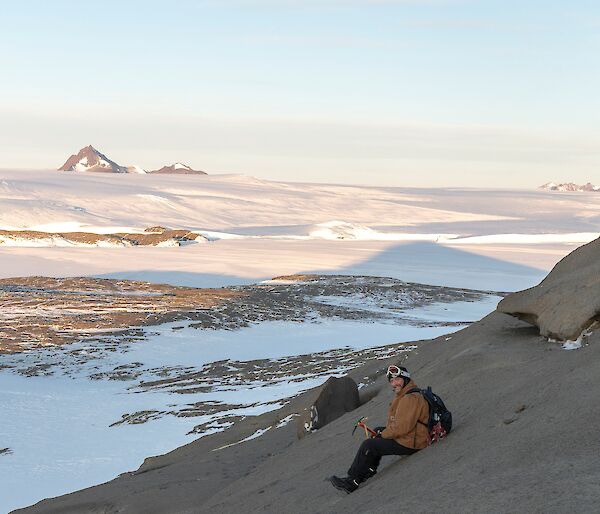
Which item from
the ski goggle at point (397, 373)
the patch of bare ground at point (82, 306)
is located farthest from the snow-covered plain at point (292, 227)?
the ski goggle at point (397, 373)

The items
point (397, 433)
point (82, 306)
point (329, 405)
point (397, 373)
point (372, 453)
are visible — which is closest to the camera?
point (397, 373)

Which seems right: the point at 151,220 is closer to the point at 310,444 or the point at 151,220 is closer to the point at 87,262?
the point at 87,262

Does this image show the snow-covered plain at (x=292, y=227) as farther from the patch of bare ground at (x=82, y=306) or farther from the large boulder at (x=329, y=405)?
the large boulder at (x=329, y=405)

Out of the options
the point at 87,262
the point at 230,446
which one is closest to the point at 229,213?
the point at 87,262

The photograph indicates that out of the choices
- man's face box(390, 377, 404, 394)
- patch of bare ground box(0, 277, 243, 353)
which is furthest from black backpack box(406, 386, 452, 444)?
patch of bare ground box(0, 277, 243, 353)

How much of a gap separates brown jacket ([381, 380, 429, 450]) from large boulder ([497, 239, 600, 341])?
3.46 meters

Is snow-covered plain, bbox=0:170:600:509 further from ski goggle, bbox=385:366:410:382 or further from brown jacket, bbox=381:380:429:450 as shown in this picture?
ski goggle, bbox=385:366:410:382

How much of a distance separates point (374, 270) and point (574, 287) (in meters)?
61.5

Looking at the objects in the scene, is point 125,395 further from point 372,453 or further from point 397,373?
point 397,373

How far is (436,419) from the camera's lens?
899 cm

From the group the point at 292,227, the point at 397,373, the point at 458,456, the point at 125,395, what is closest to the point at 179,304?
the point at 125,395

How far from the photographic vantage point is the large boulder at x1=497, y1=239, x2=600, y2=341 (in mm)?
11320

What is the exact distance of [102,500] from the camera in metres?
13.2

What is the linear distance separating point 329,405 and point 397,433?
19.9 ft
